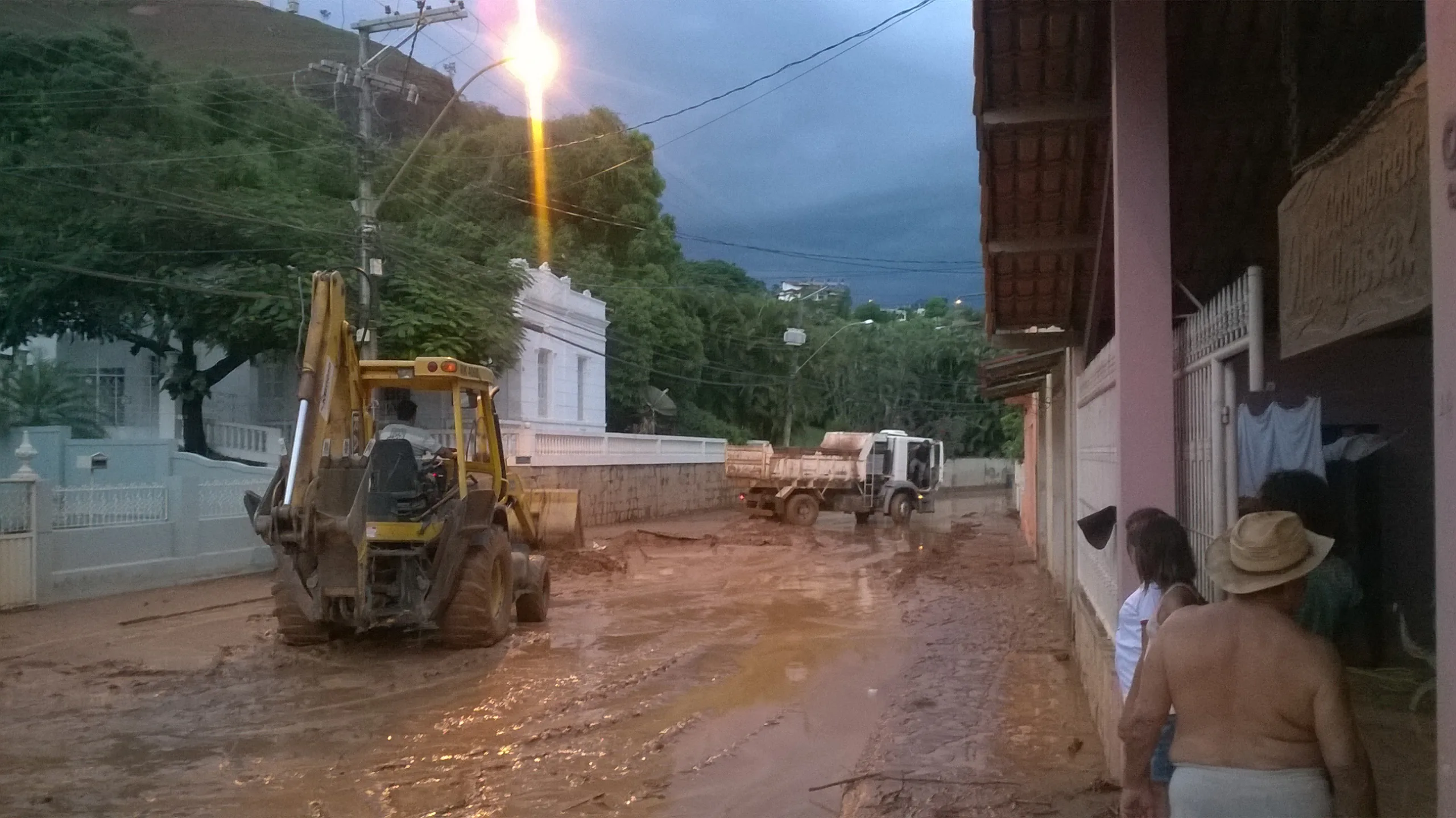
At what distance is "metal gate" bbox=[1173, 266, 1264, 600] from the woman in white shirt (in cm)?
37

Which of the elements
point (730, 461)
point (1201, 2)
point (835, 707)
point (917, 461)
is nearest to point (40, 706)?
point (835, 707)

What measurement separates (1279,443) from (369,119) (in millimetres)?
16711

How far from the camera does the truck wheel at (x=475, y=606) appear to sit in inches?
395

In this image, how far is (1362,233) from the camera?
3.60 metres

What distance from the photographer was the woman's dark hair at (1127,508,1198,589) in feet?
13.2

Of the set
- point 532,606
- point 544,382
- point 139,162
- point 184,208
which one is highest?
point 139,162

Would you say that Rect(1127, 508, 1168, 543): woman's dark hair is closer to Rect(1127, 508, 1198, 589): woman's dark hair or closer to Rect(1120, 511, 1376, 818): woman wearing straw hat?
Rect(1127, 508, 1198, 589): woman's dark hair

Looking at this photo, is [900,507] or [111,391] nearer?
[111,391]

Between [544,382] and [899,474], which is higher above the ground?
[544,382]

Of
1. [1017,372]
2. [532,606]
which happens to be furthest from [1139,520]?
[1017,372]

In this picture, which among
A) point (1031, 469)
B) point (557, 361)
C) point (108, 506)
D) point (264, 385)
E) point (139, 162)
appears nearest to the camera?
point (108, 506)

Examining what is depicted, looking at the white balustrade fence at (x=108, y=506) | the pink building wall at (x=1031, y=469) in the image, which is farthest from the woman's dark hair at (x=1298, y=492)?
the pink building wall at (x=1031, y=469)

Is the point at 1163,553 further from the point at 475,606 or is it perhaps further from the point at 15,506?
the point at 15,506

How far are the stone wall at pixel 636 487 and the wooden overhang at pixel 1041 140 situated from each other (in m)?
15.2
